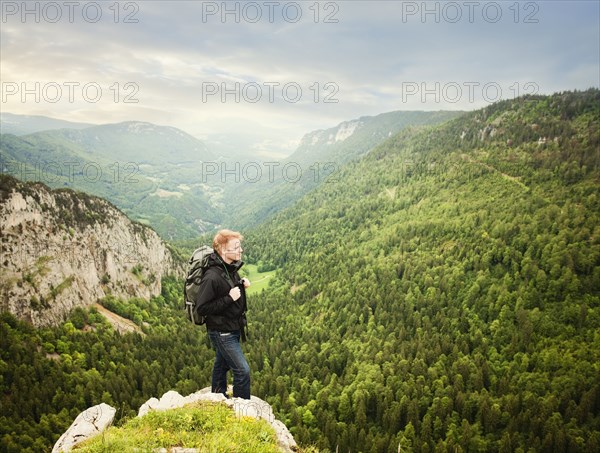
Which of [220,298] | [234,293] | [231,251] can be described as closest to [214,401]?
[220,298]

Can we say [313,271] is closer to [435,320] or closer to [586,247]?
[435,320]

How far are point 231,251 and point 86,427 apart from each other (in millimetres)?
10175

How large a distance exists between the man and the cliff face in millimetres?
109451

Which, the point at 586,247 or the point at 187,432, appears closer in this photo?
the point at 187,432

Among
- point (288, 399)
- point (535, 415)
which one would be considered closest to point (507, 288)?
point (535, 415)

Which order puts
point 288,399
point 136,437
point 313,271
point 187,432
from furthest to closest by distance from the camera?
point 313,271, point 288,399, point 187,432, point 136,437

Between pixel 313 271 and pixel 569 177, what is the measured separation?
439ft

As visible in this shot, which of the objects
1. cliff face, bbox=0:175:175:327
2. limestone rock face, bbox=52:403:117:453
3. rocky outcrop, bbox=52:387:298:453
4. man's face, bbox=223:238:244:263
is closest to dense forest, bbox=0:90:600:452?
cliff face, bbox=0:175:175:327

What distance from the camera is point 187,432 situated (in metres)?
11.4

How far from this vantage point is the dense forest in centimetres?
7444

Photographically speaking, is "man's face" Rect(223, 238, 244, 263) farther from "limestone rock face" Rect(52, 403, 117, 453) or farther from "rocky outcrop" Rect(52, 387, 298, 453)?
"limestone rock face" Rect(52, 403, 117, 453)

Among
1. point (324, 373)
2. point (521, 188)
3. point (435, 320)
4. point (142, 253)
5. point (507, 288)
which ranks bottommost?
point (324, 373)

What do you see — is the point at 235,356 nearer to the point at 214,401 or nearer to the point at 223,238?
the point at 214,401

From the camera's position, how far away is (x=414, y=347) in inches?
4097
